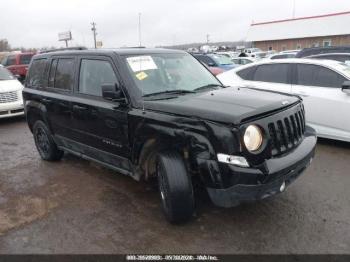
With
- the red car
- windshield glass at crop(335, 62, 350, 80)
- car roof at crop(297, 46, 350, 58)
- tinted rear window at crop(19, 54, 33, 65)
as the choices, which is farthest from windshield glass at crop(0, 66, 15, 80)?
car roof at crop(297, 46, 350, 58)

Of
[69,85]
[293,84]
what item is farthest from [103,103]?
[293,84]

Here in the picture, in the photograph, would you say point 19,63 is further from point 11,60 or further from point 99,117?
point 99,117

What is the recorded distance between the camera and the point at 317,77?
635 centimetres

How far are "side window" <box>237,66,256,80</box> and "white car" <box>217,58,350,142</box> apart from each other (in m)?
0.29

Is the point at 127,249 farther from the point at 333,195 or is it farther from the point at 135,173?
the point at 333,195

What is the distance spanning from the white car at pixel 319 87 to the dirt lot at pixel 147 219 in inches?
38.1

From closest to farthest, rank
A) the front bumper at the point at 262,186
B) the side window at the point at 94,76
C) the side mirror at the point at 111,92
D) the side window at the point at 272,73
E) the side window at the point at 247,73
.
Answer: the front bumper at the point at 262,186 < the side mirror at the point at 111,92 < the side window at the point at 94,76 < the side window at the point at 272,73 < the side window at the point at 247,73

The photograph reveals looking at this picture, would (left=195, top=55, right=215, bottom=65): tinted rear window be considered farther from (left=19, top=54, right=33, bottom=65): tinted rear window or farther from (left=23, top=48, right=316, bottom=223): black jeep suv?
(left=23, top=48, right=316, bottom=223): black jeep suv

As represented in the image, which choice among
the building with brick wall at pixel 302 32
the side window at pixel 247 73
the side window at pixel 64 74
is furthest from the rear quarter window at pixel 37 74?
the building with brick wall at pixel 302 32

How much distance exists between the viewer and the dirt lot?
335 cm

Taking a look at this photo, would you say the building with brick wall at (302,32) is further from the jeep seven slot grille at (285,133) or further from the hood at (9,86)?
the jeep seven slot grille at (285,133)

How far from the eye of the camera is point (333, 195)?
4266 millimetres

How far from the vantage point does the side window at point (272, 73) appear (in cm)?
679

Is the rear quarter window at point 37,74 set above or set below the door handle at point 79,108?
above
